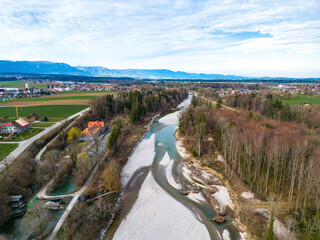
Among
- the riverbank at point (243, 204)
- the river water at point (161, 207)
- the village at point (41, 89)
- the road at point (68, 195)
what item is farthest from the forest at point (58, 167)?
the village at point (41, 89)

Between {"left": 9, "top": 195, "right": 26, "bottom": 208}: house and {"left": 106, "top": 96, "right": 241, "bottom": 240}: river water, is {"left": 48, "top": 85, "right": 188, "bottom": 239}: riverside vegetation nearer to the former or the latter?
{"left": 106, "top": 96, "right": 241, "bottom": 240}: river water

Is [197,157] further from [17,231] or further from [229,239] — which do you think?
[17,231]

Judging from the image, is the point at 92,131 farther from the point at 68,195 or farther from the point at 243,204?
the point at 243,204

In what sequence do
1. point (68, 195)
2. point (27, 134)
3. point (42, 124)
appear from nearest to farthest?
point (68, 195)
point (27, 134)
point (42, 124)

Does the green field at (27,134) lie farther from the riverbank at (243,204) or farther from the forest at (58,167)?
the riverbank at (243,204)

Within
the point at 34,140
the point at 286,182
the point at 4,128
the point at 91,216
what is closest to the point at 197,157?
the point at 286,182

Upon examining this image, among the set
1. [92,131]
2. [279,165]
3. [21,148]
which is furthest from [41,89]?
[279,165]
